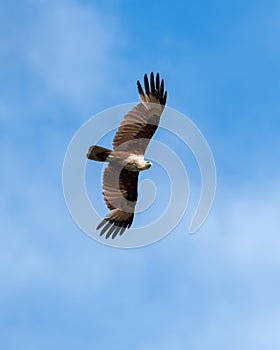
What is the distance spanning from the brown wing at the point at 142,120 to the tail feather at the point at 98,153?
0.48 metres

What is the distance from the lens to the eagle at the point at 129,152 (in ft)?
68.2

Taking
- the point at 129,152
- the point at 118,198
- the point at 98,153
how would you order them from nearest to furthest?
the point at 98,153 → the point at 129,152 → the point at 118,198

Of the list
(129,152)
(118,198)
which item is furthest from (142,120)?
(118,198)

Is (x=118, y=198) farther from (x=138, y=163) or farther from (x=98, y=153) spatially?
(x=98, y=153)

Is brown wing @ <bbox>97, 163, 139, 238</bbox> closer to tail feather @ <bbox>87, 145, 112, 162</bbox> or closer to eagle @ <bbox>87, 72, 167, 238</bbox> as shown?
eagle @ <bbox>87, 72, 167, 238</bbox>

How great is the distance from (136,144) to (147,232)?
2.46 metres

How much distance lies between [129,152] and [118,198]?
1655 millimetres

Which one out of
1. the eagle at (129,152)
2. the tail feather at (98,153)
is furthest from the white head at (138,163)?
the tail feather at (98,153)

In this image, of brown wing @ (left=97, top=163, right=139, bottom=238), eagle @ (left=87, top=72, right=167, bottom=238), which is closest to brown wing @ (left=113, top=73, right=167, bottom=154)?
eagle @ (left=87, top=72, right=167, bottom=238)

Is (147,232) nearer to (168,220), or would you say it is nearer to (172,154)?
(168,220)

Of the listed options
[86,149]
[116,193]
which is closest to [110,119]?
[86,149]

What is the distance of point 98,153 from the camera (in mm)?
20250

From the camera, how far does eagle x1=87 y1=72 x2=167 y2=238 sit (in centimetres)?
2080

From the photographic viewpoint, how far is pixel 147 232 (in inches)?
806
